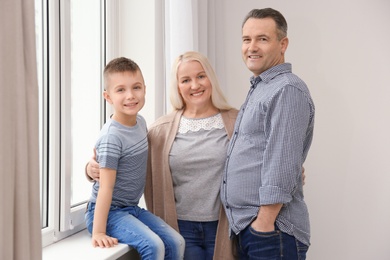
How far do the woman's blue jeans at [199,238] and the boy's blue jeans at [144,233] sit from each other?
10 cm

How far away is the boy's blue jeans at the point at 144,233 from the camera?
5.28 feet

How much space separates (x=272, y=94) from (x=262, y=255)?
568 millimetres

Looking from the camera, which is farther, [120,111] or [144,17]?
[144,17]

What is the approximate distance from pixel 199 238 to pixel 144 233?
11.5 inches

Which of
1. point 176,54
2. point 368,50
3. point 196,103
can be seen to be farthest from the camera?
point 368,50

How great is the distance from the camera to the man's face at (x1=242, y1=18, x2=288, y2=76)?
1.72 meters

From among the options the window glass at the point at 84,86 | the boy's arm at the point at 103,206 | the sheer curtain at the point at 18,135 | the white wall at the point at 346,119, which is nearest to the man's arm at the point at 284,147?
the boy's arm at the point at 103,206

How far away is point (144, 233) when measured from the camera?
64.9 inches

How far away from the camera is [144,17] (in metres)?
2.38

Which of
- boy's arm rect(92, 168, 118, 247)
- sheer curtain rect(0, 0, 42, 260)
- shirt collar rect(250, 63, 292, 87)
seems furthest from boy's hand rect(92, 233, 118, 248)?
shirt collar rect(250, 63, 292, 87)

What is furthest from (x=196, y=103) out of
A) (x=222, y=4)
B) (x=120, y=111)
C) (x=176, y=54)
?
(x=222, y=4)

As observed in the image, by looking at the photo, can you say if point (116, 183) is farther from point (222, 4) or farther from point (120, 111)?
point (222, 4)

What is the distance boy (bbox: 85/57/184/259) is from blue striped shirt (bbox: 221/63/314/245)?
0.30 metres

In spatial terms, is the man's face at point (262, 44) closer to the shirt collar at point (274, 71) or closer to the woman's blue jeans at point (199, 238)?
the shirt collar at point (274, 71)
